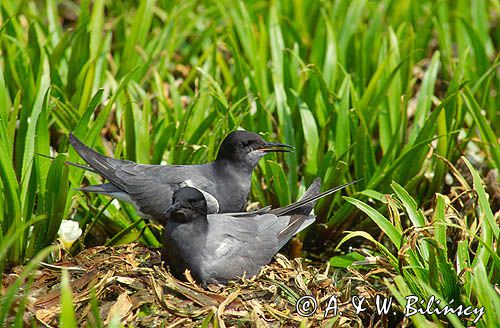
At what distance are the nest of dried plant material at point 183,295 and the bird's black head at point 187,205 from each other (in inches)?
11.5

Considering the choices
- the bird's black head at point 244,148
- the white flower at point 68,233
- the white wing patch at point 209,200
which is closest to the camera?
the white flower at point 68,233

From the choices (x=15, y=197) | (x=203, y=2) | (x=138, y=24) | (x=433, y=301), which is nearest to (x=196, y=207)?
(x=15, y=197)

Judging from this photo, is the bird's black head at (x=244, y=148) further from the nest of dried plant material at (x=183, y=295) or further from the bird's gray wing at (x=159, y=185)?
the nest of dried plant material at (x=183, y=295)

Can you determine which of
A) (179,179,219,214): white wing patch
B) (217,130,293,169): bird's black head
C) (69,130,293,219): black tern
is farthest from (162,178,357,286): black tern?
(217,130,293,169): bird's black head

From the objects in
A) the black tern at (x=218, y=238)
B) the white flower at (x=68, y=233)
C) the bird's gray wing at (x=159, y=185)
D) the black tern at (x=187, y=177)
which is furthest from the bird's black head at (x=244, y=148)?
the white flower at (x=68, y=233)

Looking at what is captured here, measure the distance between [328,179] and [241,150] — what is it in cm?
60

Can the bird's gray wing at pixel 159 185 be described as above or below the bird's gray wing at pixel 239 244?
above

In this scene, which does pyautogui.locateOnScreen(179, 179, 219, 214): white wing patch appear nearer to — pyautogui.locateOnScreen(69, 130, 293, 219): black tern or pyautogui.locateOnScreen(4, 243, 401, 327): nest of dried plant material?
pyautogui.locateOnScreen(69, 130, 293, 219): black tern

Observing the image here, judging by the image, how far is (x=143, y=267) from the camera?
13.9 feet

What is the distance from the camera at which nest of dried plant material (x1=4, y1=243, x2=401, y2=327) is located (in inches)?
149

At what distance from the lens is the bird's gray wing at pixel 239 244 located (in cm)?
421

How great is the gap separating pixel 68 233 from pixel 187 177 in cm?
74

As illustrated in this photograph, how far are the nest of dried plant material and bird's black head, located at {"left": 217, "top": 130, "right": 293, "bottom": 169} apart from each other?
2.37 feet

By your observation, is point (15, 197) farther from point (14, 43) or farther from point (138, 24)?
point (138, 24)
